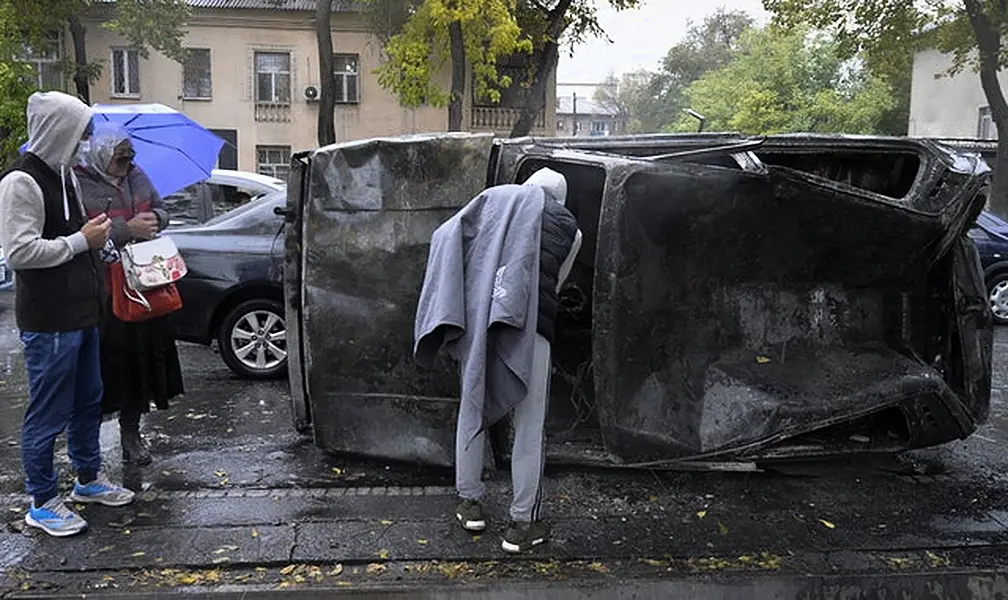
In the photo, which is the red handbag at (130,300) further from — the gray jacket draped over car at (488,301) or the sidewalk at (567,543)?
the gray jacket draped over car at (488,301)

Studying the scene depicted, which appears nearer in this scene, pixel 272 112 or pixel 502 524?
pixel 502 524

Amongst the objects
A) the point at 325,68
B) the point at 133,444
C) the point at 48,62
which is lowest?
the point at 133,444

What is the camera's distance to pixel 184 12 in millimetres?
21625

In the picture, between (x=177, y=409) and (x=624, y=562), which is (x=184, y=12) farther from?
(x=624, y=562)

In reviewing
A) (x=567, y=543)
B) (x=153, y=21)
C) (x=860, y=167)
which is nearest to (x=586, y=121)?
(x=153, y=21)

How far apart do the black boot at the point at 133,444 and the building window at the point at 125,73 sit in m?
24.2

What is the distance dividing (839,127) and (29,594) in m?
38.7

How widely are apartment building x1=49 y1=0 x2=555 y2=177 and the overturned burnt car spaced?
73.4 feet

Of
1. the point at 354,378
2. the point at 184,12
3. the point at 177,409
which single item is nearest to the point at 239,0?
the point at 184,12

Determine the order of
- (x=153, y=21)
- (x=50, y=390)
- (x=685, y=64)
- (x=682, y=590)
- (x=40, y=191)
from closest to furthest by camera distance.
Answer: (x=682, y=590) → (x=40, y=191) → (x=50, y=390) → (x=153, y=21) → (x=685, y=64)

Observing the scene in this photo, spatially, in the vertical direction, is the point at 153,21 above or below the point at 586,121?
below

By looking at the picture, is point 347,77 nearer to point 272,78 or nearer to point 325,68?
point 272,78

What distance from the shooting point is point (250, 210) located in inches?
270

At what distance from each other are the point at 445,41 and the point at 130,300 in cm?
1725
